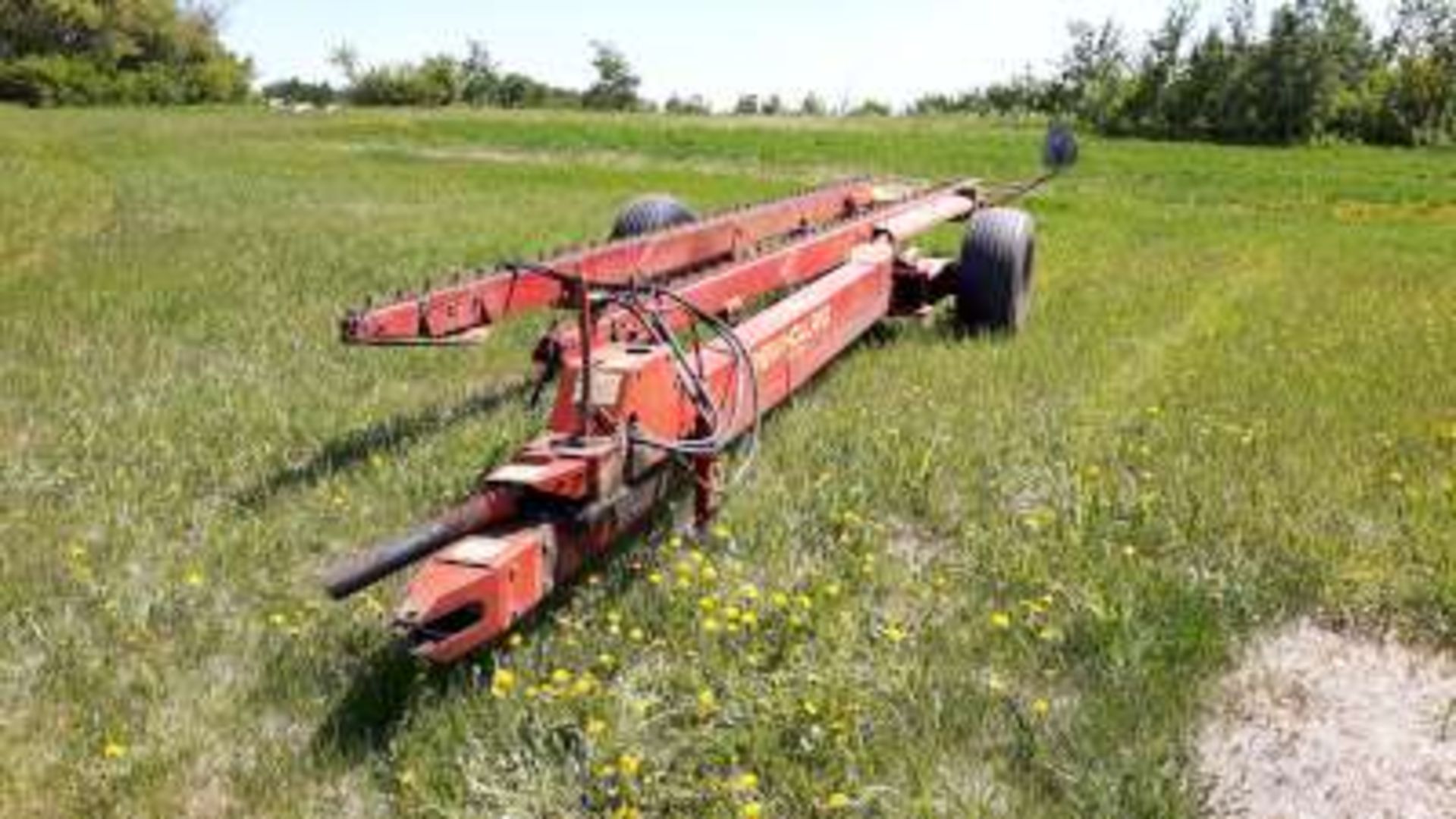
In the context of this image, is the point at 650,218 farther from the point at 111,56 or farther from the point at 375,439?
the point at 111,56

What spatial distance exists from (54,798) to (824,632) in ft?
6.39

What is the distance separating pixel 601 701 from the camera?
3.50 meters

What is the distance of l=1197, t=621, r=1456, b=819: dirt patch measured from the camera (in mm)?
3277

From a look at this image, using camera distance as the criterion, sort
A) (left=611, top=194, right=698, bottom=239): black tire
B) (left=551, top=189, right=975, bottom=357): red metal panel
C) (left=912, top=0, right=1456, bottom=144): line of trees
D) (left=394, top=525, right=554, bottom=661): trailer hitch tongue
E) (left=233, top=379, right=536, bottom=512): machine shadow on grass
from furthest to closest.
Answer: (left=912, top=0, right=1456, bottom=144): line of trees
(left=611, top=194, right=698, bottom=239): black tire
(left=233, top=379, right=536, bottom=512): machine shadow on grass
(left=551, top=189, right=975, bottom=357): red metal panel
(left=394, top=525, right=554, bottom=661): trailer hitch tongue

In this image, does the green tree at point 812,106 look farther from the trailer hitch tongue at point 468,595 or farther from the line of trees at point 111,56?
the trailer hitch tongue at point 468,595

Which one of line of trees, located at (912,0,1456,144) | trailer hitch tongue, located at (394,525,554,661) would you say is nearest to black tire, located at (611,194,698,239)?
trailer hitch tongue, located at (394,525,554,661)

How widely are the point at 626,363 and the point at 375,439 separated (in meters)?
2.34

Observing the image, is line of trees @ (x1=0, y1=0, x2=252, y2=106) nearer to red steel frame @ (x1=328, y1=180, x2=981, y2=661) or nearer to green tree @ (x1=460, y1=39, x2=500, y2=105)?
green tree @ (x1=460, y1=39, x2=500, y2=105)

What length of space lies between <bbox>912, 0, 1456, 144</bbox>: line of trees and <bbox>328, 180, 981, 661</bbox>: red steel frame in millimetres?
42550

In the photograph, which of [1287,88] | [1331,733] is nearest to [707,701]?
[1331,733]

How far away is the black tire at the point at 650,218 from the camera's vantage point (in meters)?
9.05

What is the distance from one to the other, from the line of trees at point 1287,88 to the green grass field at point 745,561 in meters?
40.2

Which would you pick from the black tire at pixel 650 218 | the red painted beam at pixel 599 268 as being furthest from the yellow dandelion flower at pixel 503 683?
the black tire at pixel 650 218

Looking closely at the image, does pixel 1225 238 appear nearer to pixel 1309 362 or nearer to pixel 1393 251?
pixel 1393 251
